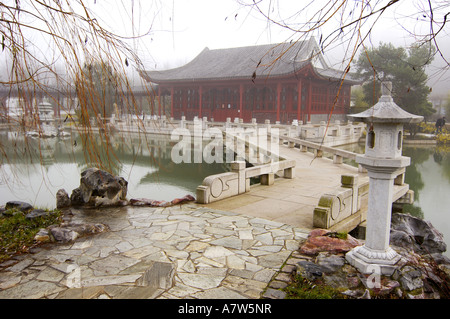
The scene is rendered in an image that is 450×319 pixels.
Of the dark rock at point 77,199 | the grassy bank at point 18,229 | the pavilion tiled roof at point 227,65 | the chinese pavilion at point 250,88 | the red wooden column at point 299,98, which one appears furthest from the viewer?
the pavilion tiled roof at point 227,65

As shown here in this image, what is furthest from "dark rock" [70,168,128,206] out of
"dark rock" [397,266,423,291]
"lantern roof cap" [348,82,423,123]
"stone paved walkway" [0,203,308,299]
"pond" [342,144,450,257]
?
"pond" [342,144,450,257]

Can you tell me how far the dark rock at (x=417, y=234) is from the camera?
19.4 feet

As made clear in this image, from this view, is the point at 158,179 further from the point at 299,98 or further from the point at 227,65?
the point at 227,65

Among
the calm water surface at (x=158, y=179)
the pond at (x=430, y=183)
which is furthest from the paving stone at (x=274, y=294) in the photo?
the pond at (x=430, y=183)

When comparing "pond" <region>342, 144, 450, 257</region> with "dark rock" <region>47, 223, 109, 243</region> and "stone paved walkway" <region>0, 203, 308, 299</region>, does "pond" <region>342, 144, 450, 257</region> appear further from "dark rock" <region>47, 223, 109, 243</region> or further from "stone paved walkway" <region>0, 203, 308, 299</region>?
"dark rock" <region>47, 223, 109, 243</region>

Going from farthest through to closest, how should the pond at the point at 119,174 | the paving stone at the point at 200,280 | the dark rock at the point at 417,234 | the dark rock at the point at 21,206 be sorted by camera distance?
the pond at the point at 119,174, the dark rock at the point at 417,234, the dark rock at the point at 21,206, the paving stone at the point at 200,280

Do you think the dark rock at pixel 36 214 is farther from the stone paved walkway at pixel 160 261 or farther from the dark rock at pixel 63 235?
the dark rock at pixel 63 235

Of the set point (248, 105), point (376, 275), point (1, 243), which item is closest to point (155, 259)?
point (1, 243)

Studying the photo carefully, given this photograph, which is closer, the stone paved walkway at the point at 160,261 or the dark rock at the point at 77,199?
the stone paved walkway at the point at 160,261

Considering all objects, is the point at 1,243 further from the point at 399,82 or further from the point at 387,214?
the point at 399,82

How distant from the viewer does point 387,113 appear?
10.1 feet

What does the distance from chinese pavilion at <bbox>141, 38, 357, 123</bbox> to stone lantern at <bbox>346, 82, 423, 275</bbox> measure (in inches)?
725

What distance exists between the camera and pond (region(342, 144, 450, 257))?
880cm

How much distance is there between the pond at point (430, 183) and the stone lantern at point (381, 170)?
176 inches
